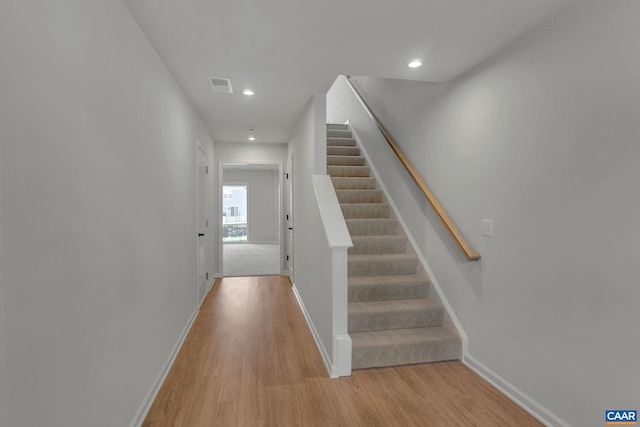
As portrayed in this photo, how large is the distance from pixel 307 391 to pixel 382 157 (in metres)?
2.93

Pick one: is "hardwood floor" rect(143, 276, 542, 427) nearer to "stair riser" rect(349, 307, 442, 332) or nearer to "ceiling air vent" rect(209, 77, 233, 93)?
"stair riser" rect(349, 307, 442, 332)

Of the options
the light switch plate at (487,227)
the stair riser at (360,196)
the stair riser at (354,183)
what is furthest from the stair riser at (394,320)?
the stair riser at (354,183)

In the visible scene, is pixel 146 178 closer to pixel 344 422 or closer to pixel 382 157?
pixel 344 422

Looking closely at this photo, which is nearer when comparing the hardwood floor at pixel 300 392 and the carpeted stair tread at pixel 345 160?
the hardwood floor at pixel 300 392

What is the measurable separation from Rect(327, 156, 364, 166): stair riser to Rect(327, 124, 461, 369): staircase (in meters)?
0.46

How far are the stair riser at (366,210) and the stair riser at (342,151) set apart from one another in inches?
49.8

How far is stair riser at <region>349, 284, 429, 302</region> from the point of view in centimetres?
295

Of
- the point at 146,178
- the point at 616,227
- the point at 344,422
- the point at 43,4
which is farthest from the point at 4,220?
the point at 616,227

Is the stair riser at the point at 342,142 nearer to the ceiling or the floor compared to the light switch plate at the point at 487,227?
nearer to the ceiling

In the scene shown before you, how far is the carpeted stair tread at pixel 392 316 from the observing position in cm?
271

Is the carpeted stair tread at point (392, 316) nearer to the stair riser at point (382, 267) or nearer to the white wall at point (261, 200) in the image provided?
the stair riser at point (382, 267)

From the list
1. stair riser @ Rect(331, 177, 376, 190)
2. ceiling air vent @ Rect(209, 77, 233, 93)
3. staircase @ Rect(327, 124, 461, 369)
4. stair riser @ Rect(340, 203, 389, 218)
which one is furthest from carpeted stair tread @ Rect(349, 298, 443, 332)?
ceiling air vent @ Rect(209, 77, 233, 93)

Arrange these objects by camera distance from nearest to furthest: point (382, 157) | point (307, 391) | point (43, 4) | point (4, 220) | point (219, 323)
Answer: point (4, 220), point (43, 4), point (307, 391), point (219, 323), point (382, 157)

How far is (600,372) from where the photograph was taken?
5.21 ft
